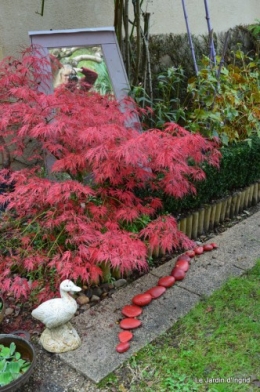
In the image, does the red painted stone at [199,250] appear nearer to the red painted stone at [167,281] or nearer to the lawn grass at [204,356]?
the red painted stone at [167,281]

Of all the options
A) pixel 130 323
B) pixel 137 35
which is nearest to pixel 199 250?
pixel 130 323

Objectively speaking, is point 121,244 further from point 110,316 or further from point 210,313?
point 210,313

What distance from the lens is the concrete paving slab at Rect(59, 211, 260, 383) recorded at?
214cm

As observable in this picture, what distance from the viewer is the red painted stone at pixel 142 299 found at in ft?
8.37

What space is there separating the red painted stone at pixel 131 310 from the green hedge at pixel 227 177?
3.41 feet

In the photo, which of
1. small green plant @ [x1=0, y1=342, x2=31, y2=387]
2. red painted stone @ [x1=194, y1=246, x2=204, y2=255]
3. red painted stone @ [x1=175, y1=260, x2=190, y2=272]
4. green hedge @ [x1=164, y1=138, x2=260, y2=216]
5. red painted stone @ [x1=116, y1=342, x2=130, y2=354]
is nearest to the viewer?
small green plant @ [x1=0, y1=342, x2=31, y2=387]

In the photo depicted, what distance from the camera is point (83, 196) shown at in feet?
8.90

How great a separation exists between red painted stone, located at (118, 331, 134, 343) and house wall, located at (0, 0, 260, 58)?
Result: 3018 millimetres

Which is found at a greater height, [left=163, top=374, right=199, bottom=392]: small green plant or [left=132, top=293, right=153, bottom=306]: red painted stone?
[left=132, top=293, right=153, bottom=306]: red painted stone

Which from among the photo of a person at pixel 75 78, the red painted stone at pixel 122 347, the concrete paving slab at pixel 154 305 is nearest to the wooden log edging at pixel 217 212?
the concrete paving slab at pixel 154 305

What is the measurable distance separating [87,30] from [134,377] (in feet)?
10.7

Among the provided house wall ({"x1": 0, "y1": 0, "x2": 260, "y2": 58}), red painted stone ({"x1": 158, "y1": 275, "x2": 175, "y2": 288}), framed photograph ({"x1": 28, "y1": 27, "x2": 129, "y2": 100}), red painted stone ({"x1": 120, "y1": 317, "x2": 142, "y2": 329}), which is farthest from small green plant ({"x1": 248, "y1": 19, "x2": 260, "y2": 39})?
red painted stone ({"x1": 120, "y1": 317, "x2": 142, "y2": 329})

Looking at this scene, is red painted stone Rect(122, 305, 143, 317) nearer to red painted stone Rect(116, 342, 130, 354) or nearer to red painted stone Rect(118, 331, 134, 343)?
red painted stone Rect(118, 331, 134, 343)

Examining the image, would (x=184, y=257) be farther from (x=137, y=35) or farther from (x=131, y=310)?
(x=137, y=35)
